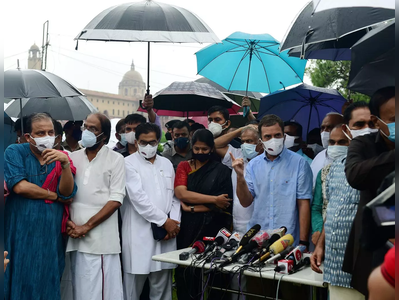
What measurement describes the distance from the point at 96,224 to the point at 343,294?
2633 mm

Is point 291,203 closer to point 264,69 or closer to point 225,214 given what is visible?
point 225,214

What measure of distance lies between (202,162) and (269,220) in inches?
43.1

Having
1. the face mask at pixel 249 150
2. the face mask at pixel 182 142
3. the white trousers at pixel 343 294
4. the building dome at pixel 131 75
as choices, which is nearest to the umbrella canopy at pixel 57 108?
the face mask at pixel 182 142

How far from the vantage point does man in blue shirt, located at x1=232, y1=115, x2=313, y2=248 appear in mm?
5199

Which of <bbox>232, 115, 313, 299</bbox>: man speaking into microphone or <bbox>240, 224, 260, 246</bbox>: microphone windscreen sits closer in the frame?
<bbox>240, 224, 260, 246</bbox>: microphone windscreen

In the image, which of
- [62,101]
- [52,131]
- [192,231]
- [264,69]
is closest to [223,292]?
[192,231]

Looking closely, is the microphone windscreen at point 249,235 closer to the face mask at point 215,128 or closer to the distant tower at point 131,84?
the face mask at point 215,128

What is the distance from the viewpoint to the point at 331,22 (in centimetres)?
462

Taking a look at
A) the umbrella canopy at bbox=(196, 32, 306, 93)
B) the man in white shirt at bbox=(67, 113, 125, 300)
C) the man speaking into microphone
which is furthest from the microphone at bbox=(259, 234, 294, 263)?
the umbrella canopy at bbox=(196, 32, 306, 93)

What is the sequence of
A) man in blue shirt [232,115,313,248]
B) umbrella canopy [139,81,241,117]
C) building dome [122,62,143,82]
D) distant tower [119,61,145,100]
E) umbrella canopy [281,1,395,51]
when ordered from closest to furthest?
umbrella canopy [281,1,395,51] < man in blue shirt [232,115,313,248] < umbrella canopy [139,81,241,117] < distant tower [119,61,145,100] < building dome [122,62,143,82]

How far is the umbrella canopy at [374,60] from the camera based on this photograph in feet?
12.8

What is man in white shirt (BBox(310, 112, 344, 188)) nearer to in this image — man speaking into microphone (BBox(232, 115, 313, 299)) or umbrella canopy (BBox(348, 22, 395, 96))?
man speaking into microphone (BBox(232, 115, 313, 299))

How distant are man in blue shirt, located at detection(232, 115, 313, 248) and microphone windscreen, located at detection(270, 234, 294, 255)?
34 centimetres

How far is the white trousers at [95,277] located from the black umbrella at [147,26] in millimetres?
2398
